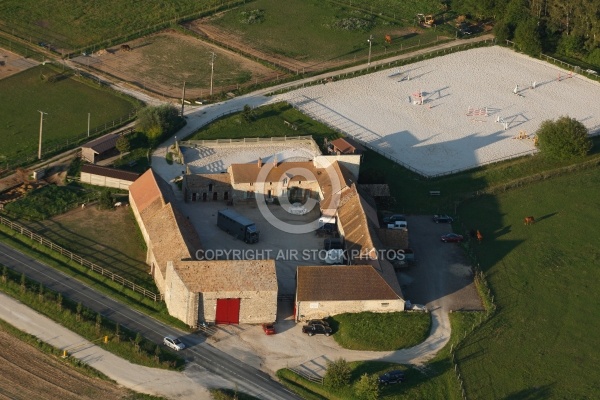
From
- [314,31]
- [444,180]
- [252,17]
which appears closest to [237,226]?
[444,180]

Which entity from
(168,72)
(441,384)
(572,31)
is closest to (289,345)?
(441,384)

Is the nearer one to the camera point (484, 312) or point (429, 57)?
point (484, 312)

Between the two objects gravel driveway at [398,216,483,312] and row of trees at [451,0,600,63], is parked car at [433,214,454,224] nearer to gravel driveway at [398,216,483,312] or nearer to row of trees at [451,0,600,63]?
gravel driveway at [398,216,483,312]

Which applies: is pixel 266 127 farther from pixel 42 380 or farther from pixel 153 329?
pixel 42 380

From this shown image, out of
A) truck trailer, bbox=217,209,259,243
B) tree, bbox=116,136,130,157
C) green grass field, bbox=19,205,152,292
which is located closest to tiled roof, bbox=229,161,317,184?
truck trailer, bbox=217,209,259,243

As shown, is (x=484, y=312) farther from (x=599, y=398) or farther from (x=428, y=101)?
(x=428, y=101)

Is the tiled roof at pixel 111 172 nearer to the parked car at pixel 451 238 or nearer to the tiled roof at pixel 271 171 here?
the tiled roof at pixel 271 171
